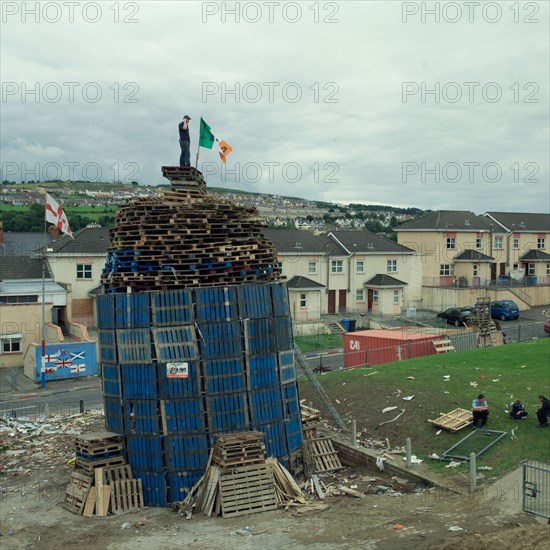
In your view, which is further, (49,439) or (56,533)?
(49,439)

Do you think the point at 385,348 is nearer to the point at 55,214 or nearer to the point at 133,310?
the point at 133,310

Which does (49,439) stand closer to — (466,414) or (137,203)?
(137,203)

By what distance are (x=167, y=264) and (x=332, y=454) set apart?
7.74 meters

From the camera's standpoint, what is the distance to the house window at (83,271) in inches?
1861

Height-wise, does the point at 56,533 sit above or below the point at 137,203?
below

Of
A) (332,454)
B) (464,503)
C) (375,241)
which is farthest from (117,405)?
(375,241)

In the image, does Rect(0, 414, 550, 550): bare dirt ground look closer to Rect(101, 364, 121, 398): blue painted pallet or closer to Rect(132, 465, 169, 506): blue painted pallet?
Rect(132, 465, 169, 506): blue painted pallet

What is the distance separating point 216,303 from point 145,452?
4.27 meters

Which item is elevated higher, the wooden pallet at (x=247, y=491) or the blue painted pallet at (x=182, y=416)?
the blue painted pallet at (x=182, y=416)

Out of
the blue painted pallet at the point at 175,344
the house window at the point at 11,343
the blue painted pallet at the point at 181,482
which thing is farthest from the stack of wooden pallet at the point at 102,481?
the house window at the point at 11,343

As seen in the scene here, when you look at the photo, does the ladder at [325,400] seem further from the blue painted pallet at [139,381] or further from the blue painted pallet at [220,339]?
the blue painted pallet at [139,381]

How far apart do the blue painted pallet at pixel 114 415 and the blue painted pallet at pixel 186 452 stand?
4.67 feet

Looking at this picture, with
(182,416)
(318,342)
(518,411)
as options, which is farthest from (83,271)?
(518,411)

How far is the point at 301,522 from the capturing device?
15148 millimetres
